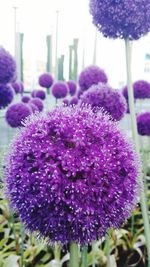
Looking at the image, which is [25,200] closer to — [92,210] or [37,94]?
[92,210]

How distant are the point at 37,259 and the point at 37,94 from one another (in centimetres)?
182

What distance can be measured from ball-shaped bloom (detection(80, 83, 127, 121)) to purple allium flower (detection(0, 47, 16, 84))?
69 centimetres

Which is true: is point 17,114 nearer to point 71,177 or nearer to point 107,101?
point 107,101

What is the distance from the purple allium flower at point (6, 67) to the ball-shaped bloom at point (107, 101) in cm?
69

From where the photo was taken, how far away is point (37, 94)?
11.4 ft

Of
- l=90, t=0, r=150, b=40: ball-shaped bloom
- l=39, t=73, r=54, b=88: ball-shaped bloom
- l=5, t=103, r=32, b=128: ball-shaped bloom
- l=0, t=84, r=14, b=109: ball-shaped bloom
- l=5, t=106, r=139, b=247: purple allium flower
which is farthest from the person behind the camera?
l=39, t=73, r=54, b=88: ball-shaped bloom

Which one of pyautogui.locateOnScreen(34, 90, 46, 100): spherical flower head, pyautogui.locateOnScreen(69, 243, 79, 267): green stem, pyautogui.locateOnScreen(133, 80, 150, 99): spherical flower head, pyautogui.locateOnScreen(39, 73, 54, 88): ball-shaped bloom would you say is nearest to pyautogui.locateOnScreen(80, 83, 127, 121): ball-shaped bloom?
pyautogui.locateOnScreen(69, 243, 79, 267): green stem

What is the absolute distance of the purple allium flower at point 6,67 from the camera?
1861mm

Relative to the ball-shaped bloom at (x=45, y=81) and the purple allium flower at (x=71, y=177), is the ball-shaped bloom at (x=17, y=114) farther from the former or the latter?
the ball-shaped bloom at (x=45, y=81)

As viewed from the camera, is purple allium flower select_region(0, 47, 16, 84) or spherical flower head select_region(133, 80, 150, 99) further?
spherical flower head select_region(133, 80, 150, 99)

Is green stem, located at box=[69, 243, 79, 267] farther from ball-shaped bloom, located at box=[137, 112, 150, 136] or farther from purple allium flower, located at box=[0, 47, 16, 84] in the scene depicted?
purple allium flower, located at box=[0, 47, 16, 84]

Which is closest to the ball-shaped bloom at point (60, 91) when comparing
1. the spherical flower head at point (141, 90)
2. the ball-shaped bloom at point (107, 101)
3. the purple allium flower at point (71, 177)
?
the spherical flower head at point (141, 90)

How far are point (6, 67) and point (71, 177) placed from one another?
1.39 metres

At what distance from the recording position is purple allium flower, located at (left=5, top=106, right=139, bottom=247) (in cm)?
56
